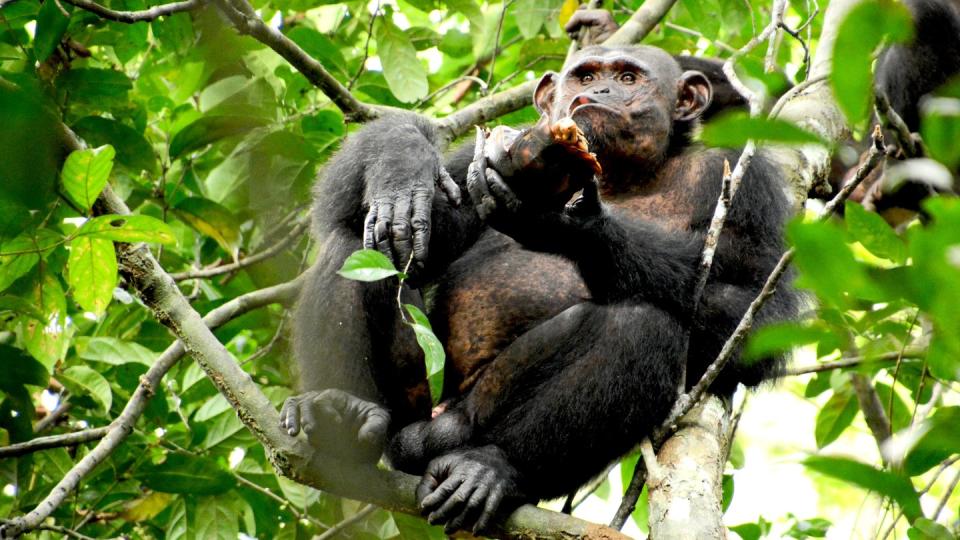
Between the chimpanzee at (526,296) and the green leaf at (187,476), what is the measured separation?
2.40ft

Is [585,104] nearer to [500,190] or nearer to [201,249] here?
[500,190]

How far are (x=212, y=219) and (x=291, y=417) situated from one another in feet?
7.01

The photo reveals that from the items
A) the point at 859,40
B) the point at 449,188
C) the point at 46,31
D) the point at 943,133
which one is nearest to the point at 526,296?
the point at 449,188

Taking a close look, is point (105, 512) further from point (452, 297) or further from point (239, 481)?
point (452, 297)

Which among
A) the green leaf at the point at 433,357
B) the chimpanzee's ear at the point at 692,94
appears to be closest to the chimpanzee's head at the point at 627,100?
the chimpanzee's ear at the point at 692,94

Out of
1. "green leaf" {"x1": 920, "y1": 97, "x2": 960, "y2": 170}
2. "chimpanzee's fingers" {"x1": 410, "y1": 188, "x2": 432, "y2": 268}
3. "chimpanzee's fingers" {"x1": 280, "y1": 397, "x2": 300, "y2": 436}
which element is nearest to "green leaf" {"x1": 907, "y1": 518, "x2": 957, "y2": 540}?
"green leaf" {"x1": 920, "y1": 97, "x2": 960, "y2": 170}

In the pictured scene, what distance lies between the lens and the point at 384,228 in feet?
14.7

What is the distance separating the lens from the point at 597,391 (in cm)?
428

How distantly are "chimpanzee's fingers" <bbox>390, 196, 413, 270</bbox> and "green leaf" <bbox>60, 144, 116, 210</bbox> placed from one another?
1270mm

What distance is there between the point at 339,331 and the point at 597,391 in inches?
47.2

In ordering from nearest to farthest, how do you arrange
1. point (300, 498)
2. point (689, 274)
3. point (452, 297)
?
point (689, 274) < point (452, 297) < point (300, 498)

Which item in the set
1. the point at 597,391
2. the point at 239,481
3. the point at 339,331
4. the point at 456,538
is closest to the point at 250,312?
the point at 239,481

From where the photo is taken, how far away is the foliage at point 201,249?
3.63 m

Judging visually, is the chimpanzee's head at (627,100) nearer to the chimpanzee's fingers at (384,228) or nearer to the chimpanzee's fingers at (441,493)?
the chimpanzee's fingers at (384,228)
